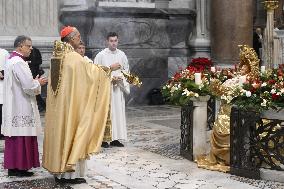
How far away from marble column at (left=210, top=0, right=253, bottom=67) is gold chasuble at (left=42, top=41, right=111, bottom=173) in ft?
30.3

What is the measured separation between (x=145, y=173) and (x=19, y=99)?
176cm

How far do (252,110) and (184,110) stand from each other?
64.2 inches

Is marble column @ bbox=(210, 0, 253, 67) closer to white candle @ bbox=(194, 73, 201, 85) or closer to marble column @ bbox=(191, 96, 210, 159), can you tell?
white candle @ bbox=(194, 73, 201, 85)

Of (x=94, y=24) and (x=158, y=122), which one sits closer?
(x=158, y=122)

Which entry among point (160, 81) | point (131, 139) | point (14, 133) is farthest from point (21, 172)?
point (160, 81)

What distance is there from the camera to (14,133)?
22.2 feet

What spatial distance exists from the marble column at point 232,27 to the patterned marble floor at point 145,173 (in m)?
5.79

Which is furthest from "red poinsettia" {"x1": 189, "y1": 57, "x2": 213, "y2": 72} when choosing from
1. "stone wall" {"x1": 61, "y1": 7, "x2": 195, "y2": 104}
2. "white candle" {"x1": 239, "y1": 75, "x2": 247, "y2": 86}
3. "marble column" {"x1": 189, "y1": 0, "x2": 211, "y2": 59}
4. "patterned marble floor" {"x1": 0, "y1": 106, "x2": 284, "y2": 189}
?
"marble column" {"x1": 189, "y1": 0, "x2": 211, "y2": 59}

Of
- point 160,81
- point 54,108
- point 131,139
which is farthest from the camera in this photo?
point 160,81

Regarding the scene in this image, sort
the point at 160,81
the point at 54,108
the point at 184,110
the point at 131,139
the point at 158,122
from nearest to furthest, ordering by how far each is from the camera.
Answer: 1. the point at 54,108
2. the point at 184,110
3. the point at 131,139
4. the point at 158,122
5. the point at 160,81

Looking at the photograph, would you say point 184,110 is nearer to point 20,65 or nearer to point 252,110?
point 252,110

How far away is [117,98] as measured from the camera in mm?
9234

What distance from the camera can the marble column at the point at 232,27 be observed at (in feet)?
49.3

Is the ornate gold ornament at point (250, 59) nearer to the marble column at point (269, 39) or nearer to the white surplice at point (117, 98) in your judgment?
the white surplice at point (117, 98)
